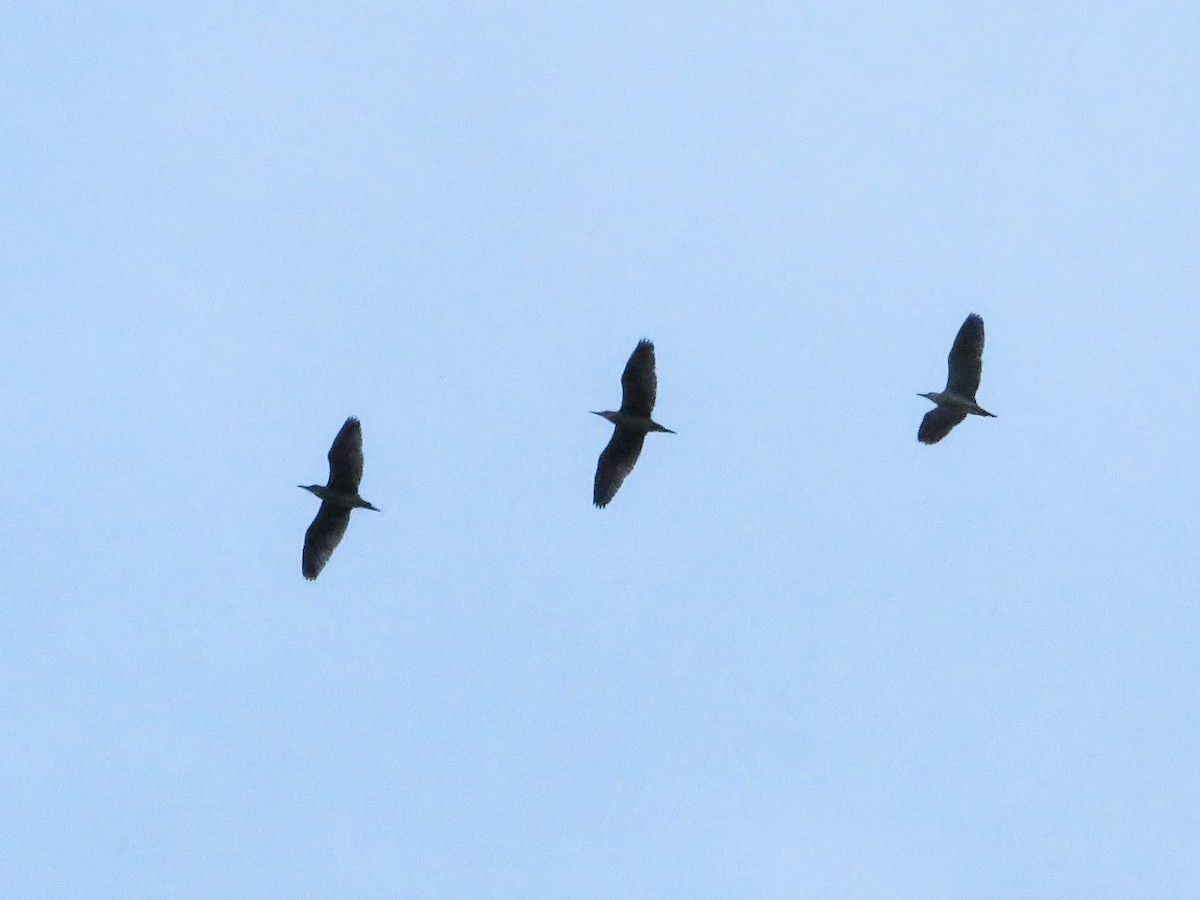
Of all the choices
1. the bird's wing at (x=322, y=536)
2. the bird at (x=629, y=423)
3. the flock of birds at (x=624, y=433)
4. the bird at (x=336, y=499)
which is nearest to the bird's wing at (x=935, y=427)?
the flock of birds at (x=624, y=433)

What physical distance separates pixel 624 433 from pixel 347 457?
6.31 meters

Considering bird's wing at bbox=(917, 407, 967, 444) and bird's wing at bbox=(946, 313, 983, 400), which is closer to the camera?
bird's wing at bbox=(946, 313, 983, 400)

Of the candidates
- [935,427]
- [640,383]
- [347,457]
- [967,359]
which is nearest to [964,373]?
[967,359]

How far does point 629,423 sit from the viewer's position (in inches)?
1946

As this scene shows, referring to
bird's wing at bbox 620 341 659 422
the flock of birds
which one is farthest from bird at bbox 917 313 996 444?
bird's wing at bbox 620 341 659 422

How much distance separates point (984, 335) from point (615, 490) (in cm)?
928

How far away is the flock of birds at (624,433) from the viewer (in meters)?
49.2

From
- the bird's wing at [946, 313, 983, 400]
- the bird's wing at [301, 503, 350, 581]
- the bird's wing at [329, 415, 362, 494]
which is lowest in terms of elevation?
the bird's wing at [301, 503, 350, 581]

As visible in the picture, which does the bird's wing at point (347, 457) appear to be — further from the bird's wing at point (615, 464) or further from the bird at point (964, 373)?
the bird at point (964, 373)

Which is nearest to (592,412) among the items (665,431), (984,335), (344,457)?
(665,431)

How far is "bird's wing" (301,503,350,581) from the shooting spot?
5038 cm

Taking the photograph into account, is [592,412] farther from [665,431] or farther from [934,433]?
[934,433]

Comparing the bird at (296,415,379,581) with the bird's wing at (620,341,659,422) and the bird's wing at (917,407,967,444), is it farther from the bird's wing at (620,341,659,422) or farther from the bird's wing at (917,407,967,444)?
the bird's wing at (917,407,967,444)

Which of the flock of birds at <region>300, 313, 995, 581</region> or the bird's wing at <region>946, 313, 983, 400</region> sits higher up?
the bird's wing at <region>946, 313, 983, 400</region>
